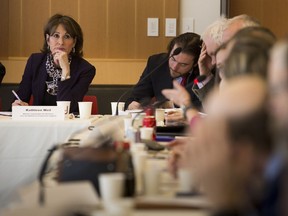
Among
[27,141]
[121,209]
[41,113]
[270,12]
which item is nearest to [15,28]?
[41,113]

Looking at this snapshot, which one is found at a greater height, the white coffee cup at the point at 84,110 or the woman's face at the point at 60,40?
the woman's face at the point at 60,40

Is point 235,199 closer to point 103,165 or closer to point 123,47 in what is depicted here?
point 103,165

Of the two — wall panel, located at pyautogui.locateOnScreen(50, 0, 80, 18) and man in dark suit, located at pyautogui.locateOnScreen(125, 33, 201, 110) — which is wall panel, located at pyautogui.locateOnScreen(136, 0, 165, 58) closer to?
wall panel, located at pyautogui.locateOnScreen(50, 0, 80, 18)

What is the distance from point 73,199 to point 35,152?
205 centimetres

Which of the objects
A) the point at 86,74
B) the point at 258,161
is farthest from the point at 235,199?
the point at 86,74

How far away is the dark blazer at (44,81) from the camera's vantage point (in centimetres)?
393

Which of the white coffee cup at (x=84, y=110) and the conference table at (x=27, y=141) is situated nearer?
the conference table at (x=27, y=141)

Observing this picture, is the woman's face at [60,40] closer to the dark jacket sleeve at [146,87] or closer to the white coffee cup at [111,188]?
the dark jacket sleeve at [146,87]

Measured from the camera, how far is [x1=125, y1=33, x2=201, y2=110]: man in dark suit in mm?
3668

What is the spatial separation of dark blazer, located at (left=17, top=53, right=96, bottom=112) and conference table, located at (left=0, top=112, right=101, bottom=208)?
0.77 m

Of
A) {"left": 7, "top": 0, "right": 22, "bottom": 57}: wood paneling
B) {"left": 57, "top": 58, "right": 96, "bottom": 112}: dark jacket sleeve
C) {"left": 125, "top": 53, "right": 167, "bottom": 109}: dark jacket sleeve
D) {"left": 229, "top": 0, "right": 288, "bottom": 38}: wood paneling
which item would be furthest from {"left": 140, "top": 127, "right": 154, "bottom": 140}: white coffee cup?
{"left": 229, "top": 0, "right": 288, "bottom": 38}: wood paneling

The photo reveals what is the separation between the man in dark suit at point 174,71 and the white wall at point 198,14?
0.98 meters

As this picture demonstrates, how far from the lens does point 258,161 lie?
0.84 meters

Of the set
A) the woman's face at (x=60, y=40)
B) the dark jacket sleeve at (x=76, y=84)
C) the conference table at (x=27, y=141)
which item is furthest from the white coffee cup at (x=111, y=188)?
the woman's face at (x=60, y=40)
